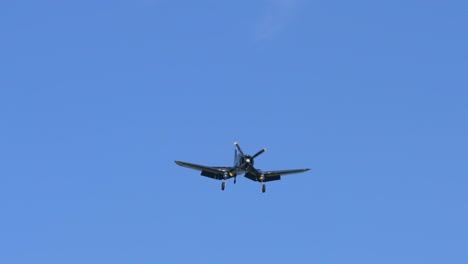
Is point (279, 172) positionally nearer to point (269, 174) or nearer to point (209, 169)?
point (269, 174)

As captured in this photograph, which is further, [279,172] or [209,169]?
[279,172]

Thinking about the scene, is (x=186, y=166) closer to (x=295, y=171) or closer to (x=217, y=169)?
(x=217, y=169)

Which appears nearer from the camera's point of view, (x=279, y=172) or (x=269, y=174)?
(x=269, y=174)

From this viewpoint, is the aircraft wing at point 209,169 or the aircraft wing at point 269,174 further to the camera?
the aircraft wing at point 269,174

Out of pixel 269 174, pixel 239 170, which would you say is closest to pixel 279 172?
pixel 269 174

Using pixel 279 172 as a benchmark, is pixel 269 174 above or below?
below

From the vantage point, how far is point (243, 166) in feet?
554

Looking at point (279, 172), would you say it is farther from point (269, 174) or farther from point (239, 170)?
point (239, 170)

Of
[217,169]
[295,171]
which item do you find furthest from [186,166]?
[295,171]

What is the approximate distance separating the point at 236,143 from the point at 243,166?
11.8 ft

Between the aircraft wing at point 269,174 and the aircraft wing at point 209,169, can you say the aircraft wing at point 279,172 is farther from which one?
the aircraft wing at point 209,169

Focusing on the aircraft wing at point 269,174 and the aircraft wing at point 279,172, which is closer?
the aircraft wing at point 269,174

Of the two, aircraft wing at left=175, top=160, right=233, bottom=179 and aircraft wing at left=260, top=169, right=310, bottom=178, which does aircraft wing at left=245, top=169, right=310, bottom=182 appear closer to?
aircraft wing at left=260, top=169, right=310, bottom=178

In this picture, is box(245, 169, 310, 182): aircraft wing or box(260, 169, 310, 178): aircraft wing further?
box(260, 169, 310, 178): aircraft wing
